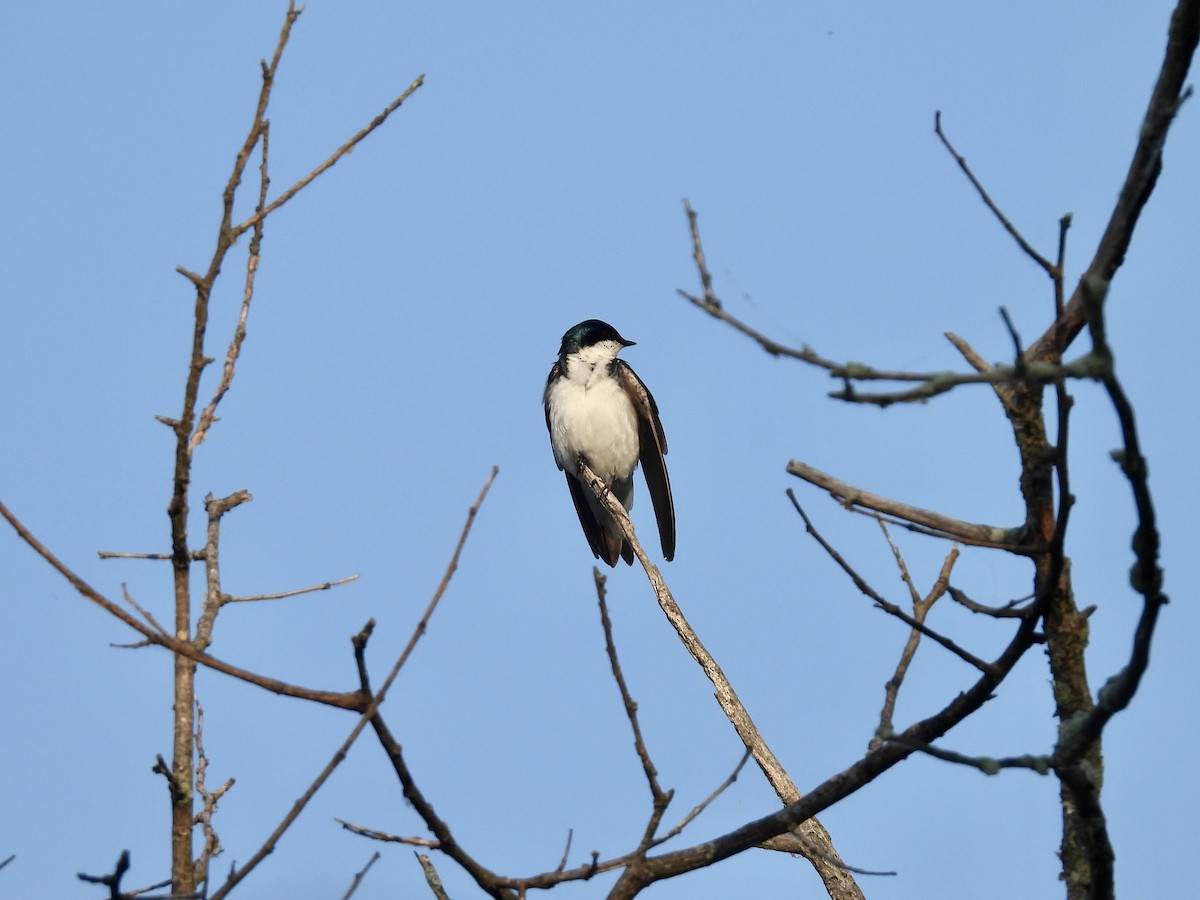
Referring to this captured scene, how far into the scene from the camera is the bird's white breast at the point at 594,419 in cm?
1073

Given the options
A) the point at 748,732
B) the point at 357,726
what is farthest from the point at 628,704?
the point at 748,732

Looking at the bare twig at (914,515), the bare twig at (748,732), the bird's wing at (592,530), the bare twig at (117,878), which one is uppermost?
the bird's wing at (592,530)

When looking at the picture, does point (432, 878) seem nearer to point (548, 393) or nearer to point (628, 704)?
point (628, 704)

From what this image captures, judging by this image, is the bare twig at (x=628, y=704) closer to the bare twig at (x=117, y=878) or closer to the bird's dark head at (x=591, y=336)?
the bare twig at (x=117, y=878)

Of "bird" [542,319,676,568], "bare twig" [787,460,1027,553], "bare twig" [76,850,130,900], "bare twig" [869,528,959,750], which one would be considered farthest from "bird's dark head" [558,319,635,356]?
"bare twig" [76,850,130,900]

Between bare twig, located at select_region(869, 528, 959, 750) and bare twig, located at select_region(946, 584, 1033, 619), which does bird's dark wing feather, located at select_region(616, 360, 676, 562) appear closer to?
bare twig, located at select_region(869, 528, 959, 750)

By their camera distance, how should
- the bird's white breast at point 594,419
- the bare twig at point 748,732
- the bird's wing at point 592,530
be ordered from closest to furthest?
the bare twig at point 748,732, the bird's white breast at point 594,419, the bird's wing at point 592,530

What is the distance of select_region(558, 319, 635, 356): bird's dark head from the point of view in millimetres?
11180

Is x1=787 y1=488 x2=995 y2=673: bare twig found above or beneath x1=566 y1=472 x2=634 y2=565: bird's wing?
beneath

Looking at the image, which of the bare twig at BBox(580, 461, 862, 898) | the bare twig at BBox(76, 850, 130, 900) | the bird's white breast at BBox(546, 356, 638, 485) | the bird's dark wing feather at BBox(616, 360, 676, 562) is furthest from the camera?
the bird's dark wing feather at BBox(616, 360, 676, 562)

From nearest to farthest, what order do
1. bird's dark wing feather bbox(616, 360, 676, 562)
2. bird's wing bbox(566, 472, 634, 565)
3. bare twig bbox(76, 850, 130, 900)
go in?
bare twig bbox(76, 850, 130, 900)
bird's dark wing feather bbox(616, 360, 676, 562)
bird's wing bbox(566, 472, 634, 565)

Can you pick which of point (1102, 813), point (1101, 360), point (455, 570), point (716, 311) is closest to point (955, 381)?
point (1101, 360)

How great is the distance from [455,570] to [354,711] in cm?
30

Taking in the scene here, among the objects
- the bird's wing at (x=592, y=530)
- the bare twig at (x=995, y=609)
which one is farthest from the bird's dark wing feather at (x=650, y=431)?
the bare twig at (x=995, y=609)
